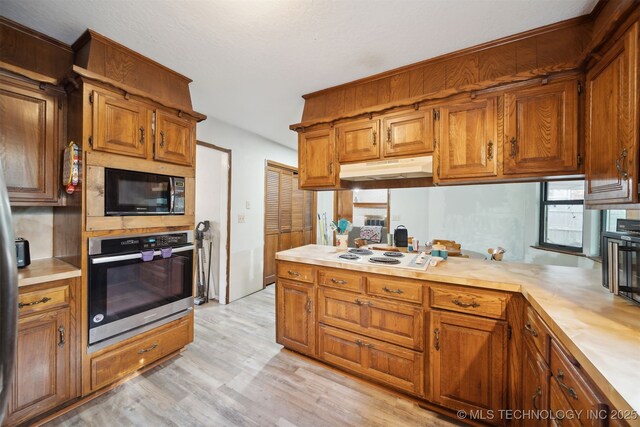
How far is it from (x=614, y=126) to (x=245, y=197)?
3572mm

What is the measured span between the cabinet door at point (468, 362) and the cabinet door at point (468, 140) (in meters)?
1.03

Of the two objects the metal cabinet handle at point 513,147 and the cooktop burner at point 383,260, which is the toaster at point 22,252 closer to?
the cooktop burner at point 383,260

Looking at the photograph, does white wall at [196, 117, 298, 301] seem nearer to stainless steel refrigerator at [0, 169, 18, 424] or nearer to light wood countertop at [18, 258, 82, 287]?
light wood countertop at [18, 258, 82, 287]

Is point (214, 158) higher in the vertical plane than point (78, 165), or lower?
higher

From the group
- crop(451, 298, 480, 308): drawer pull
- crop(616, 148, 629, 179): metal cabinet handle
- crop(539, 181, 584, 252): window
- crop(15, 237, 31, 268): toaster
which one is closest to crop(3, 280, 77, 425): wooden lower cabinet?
crop(15, 237, 31, 268): toaster

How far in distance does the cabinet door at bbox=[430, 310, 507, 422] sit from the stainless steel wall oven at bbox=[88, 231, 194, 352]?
2038 mm

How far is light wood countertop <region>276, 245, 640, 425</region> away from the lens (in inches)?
29.1

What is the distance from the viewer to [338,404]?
176 cm

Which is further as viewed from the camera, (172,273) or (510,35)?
(172,273)

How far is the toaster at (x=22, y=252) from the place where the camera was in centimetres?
163

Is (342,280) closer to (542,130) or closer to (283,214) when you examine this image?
(542,130)

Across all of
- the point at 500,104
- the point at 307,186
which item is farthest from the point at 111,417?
the point at 500,104

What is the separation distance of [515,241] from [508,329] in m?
3.41

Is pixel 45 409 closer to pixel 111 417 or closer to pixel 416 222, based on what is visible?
pixel 111 417
